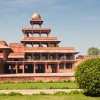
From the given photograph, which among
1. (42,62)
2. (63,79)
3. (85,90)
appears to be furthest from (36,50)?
(85,90)

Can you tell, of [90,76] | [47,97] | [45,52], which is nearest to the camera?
[47,97]

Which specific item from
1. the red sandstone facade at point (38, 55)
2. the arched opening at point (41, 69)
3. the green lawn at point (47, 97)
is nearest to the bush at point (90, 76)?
the green lawn at point (47, 97)

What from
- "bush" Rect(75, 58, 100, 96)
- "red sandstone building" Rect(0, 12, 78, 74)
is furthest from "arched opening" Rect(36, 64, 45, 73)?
"bush" Rect(75, 58, 100, 96)

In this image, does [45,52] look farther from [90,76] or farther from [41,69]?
[90,76]

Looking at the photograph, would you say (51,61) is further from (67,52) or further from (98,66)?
(98,66)

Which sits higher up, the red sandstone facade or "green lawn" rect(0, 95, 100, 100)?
the red sandstone facade

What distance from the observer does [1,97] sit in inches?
631

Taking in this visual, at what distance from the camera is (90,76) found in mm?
16859

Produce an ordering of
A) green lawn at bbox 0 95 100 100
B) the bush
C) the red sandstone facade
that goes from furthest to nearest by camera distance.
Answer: the red sandstone facade
the bush
green lawn at bbox 0 95 100 100

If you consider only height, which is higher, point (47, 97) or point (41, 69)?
point (41, 69)

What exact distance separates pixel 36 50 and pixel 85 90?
29.9m

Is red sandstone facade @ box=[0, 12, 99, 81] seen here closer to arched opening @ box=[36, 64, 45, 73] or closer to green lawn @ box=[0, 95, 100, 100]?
arched opening @ box=[36, 64, 45, 73]

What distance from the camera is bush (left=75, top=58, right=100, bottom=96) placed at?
1677 centimetres

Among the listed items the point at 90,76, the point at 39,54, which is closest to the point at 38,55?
the point at 39,54
